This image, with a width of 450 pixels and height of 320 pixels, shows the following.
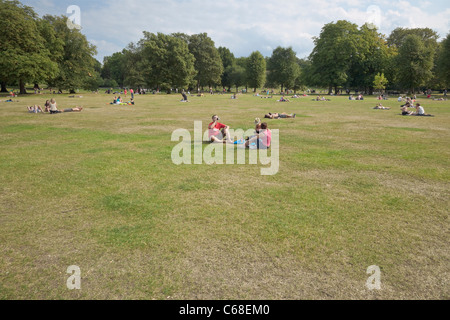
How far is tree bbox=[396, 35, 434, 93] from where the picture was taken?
225 feet

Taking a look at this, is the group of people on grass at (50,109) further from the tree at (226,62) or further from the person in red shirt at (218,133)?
the tree at (226,62)

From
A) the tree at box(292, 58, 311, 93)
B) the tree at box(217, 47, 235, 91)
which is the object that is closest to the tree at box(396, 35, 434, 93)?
the tree at box(292, 58, 311, 93)

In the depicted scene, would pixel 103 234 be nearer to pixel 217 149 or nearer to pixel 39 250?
pixel 39 250

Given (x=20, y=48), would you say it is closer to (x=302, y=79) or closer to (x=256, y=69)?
(x=256, y=69)

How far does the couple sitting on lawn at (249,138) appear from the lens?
37.7ft

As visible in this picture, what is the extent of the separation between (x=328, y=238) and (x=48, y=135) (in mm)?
15313

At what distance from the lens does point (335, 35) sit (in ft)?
259

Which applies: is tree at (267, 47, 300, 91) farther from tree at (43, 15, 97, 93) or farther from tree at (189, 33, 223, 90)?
tree at (43, 15, 97, 93)

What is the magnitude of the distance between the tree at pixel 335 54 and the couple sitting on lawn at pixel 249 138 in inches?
2889

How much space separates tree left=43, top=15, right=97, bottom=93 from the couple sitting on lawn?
6498cm

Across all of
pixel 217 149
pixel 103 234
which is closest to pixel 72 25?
pixel 217 149

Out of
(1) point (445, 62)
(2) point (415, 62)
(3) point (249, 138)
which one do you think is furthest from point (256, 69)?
(3) point (249, 138)

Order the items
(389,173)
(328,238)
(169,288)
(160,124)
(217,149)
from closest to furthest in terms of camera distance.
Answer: (169,288), (328,238), (389,173), (217,149), (160,124)

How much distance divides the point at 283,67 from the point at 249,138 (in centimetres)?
9869
